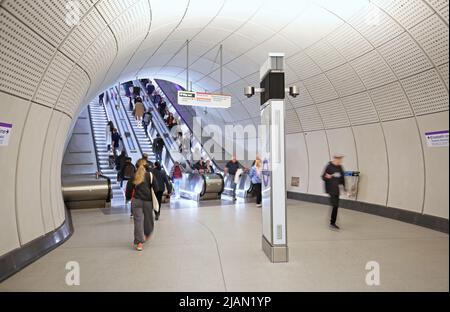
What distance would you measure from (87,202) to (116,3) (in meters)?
6.63

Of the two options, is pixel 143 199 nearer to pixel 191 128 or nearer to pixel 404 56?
pixel 404 56

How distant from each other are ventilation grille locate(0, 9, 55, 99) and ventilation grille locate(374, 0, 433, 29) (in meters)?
5.34

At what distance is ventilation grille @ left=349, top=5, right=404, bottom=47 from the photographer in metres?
5.96

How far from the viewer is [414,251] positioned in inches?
198

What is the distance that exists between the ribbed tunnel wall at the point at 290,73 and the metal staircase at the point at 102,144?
4.92 metres

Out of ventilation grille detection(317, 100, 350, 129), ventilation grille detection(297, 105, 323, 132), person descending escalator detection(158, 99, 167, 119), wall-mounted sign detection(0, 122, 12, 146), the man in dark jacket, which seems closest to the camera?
wall-mounted sign detection(0, 122, 12, 146)

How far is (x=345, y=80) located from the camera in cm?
853

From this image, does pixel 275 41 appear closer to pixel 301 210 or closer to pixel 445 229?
pixel 301 210

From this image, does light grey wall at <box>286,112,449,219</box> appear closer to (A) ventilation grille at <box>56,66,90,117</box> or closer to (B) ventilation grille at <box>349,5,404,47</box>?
(B) ventilation grille at <box>349,5,404,47</box>

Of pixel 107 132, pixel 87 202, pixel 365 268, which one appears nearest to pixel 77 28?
pixel 365 268

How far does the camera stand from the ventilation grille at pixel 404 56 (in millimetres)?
6008

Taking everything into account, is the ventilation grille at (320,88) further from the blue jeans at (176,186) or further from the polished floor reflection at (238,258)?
the blue jeans at (176,186)

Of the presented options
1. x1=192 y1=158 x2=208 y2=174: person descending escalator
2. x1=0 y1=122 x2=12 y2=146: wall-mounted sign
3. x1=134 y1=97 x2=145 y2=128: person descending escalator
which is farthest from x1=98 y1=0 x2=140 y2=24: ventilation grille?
x1=134 y1=97 x2=145 y2=128: person descending escalator

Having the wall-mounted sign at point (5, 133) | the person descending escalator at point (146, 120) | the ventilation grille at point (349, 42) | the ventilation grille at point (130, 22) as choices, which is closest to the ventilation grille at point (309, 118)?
the ventilation grille at point (349, 42)
